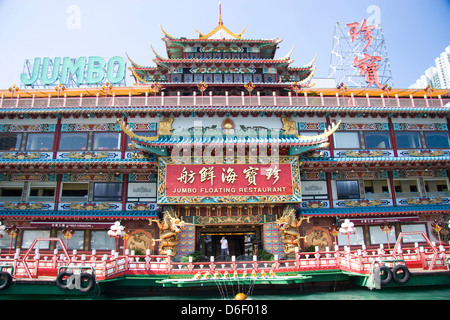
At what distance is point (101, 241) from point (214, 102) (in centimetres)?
1133

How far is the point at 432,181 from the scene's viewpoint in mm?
20641

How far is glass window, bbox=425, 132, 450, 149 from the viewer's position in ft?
69.2

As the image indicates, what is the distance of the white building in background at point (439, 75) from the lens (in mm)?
56562

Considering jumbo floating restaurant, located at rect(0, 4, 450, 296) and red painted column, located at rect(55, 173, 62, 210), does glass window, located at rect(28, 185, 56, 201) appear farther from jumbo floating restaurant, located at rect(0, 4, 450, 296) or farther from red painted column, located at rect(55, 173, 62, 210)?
red painted column, located at rect(55, 173, 62, 210)

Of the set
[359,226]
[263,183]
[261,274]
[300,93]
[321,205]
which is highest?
[300,93]

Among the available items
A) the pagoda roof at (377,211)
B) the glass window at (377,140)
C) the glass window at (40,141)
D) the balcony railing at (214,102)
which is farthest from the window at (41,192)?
the glass window at (377,140)

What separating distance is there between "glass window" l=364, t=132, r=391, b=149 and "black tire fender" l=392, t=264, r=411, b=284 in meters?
9.94

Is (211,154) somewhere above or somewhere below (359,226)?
above

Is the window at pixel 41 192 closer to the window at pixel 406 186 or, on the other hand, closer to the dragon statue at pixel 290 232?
the dragon statue at pixel 290 232

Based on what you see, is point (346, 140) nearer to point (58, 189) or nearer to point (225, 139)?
point (225, 139)

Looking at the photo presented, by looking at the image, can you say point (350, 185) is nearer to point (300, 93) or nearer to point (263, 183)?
point (263, 183)
